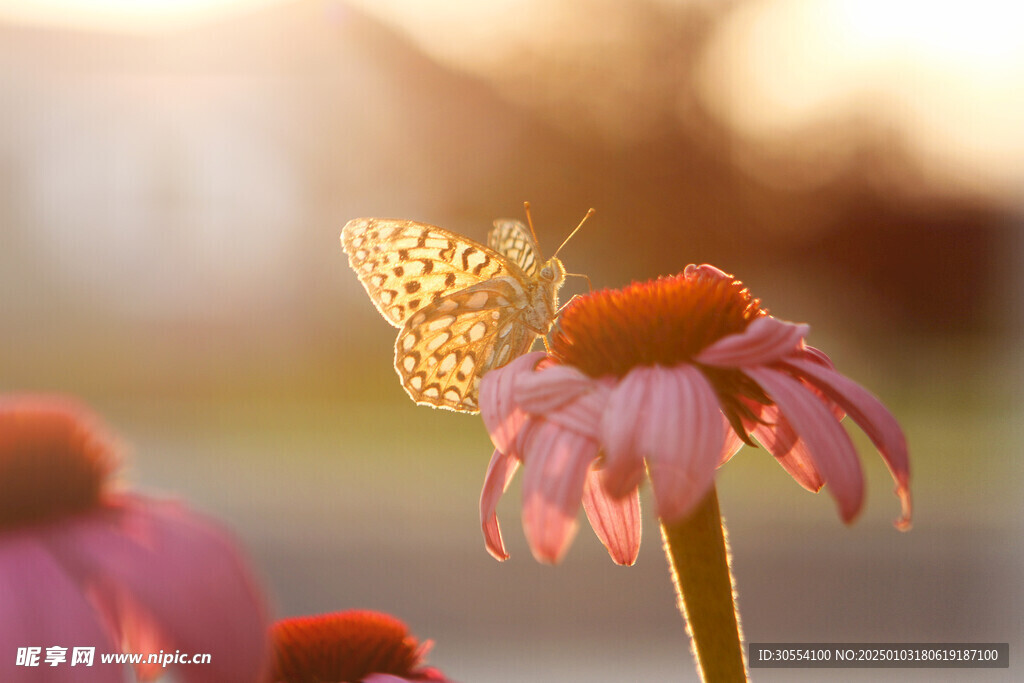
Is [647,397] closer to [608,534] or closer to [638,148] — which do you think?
[608,534]

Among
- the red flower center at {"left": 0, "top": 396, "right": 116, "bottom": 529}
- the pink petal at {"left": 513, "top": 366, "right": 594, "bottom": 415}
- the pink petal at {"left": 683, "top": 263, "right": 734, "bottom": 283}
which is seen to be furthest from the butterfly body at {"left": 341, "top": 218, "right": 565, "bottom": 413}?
the red flower center at {"left": 0, "top": 396, "right": 116, "bottom": 529}

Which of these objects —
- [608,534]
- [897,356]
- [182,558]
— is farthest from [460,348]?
[897,356]

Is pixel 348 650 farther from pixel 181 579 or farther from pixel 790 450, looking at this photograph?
pixel 790 450

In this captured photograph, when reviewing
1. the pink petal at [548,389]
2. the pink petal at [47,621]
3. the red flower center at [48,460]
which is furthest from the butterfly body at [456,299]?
the pink petal at [47,621]

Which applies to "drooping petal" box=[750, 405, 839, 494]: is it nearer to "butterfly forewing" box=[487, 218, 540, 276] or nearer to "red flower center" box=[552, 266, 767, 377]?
"red flower center" box=[552, 266, 767, 377]

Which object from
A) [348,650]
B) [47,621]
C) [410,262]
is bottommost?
[348,650]

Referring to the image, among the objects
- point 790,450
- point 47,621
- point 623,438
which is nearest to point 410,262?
point 790,450
